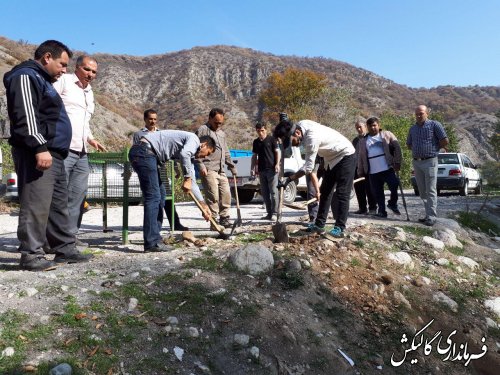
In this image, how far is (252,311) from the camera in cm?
369

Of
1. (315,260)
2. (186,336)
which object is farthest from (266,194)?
(186,336)

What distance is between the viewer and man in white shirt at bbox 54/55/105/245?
15.9 feet

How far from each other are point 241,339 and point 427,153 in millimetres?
5048

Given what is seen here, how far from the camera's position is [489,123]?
69.6 meters

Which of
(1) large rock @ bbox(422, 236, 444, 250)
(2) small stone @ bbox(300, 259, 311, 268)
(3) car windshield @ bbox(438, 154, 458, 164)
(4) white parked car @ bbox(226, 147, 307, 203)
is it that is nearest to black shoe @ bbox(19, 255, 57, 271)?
(2) small stone @ bbox(300, 259, 311, 268)

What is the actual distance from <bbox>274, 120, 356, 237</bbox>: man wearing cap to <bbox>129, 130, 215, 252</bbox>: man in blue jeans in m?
1.14

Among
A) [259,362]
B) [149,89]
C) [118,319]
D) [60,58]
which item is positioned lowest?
[259,362]

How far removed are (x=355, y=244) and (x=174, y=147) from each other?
2.37 meters

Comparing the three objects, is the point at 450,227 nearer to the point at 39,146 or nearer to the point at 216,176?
the point at 216,176

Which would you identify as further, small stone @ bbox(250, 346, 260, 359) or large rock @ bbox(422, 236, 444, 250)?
large rock @ bbox(422, 236, 444, 250)

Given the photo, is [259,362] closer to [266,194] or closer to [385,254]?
[385,254]

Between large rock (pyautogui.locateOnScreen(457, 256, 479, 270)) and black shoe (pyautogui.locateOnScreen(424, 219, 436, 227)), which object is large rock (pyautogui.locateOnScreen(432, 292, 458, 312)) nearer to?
large rock (pyautogui.locateOnScreen(457, 256, 479, 270))

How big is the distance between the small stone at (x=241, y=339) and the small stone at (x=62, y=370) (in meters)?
1.13

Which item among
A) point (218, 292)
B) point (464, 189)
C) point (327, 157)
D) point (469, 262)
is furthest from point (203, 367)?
point (464, 189)
